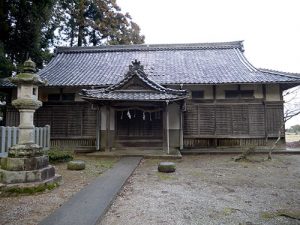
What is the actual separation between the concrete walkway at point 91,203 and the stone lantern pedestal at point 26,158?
1239mm

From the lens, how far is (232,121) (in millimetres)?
14148

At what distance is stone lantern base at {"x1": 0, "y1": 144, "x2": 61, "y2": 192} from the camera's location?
20.1 ft

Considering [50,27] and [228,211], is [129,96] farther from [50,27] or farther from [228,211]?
[50,27]

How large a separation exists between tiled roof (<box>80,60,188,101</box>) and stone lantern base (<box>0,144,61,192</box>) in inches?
225

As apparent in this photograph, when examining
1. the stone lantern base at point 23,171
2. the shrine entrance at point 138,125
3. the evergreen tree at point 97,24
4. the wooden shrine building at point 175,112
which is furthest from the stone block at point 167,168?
the evergreen tree at point 97,24

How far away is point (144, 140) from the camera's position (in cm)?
1388

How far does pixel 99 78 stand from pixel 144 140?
5041 mm

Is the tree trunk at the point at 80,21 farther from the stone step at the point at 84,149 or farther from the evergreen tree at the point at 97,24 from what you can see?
the stone step at the point at 84,149

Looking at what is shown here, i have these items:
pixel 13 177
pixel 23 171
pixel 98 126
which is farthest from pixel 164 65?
pixel 13 177

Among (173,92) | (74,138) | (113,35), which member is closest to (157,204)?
(173,92)

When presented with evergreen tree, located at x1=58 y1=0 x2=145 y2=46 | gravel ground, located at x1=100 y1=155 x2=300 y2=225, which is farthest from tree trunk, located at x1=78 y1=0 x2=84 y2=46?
gravel ground, located at x1=100 y1=155 x2=300 y2=225

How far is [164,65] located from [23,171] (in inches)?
508

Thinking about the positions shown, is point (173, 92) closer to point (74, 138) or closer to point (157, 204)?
point (74, 138)

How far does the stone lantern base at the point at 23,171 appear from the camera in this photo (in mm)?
6117
